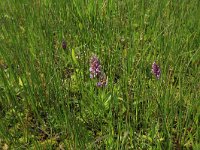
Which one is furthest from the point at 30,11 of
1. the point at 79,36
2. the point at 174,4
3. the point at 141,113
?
the point at 141,113

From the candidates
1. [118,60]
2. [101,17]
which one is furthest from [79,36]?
[118,60]

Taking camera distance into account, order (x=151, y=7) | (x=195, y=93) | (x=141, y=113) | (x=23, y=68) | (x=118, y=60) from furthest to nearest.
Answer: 1. (x=151, y=7)
2. (x=118, y=60)
3. (x=23, y=68)
4. (x=141, y=113)
5. (x=195, y=93)

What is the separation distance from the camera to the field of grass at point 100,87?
1523 millimetres

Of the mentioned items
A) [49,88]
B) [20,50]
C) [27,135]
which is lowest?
[27,135]

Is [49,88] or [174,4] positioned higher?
[174,4]

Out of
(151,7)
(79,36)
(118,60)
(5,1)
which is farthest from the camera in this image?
(5,1)

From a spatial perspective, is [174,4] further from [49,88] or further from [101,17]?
[49,88]

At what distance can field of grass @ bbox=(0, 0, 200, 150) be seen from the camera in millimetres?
1523

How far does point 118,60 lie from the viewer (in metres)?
2.00

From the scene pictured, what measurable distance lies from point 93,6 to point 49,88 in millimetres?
1028

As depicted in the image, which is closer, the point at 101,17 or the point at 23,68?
the point at 23,68

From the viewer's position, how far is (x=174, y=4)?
2.30 meters

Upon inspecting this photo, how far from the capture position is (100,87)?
5.79 feet

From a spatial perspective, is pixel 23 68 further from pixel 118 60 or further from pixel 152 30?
pixel 152 30
